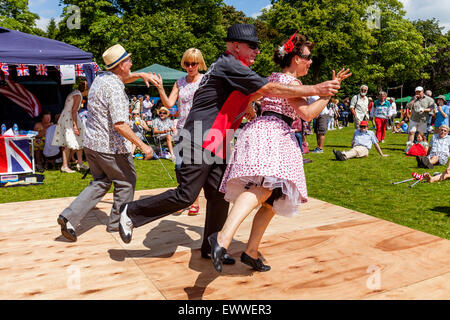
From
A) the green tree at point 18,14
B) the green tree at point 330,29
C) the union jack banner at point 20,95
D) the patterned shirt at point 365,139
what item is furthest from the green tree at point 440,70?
the union jack banner at point 20,95

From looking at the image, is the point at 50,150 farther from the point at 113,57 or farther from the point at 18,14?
the point at 18,14

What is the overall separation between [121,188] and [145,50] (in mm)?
23588

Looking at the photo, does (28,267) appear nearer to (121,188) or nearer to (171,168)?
(121,188)

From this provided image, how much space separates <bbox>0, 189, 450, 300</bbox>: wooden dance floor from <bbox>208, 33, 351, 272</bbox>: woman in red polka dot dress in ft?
1.34

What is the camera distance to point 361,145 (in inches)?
438

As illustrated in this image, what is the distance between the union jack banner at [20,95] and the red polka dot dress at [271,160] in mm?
12650

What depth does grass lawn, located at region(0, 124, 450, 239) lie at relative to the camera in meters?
5.22

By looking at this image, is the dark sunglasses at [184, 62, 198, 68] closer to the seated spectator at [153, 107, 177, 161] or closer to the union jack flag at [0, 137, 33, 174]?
the union jack flag at [0, 137, 33, 174]

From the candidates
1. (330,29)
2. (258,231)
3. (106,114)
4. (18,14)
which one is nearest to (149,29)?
(18,14)

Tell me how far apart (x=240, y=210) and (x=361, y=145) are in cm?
935

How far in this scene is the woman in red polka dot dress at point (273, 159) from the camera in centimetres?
269

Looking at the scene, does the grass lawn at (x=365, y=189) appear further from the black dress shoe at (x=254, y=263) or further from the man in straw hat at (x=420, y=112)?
the black dress shoe at (x=254, y=263)

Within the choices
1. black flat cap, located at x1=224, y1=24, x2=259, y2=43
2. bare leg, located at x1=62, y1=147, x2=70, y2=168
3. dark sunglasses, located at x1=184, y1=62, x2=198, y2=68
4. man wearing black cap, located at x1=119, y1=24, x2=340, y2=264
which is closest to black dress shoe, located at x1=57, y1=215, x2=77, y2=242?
man wearing black cap, located at x1=119, y1=24, x2=340, y2=264
